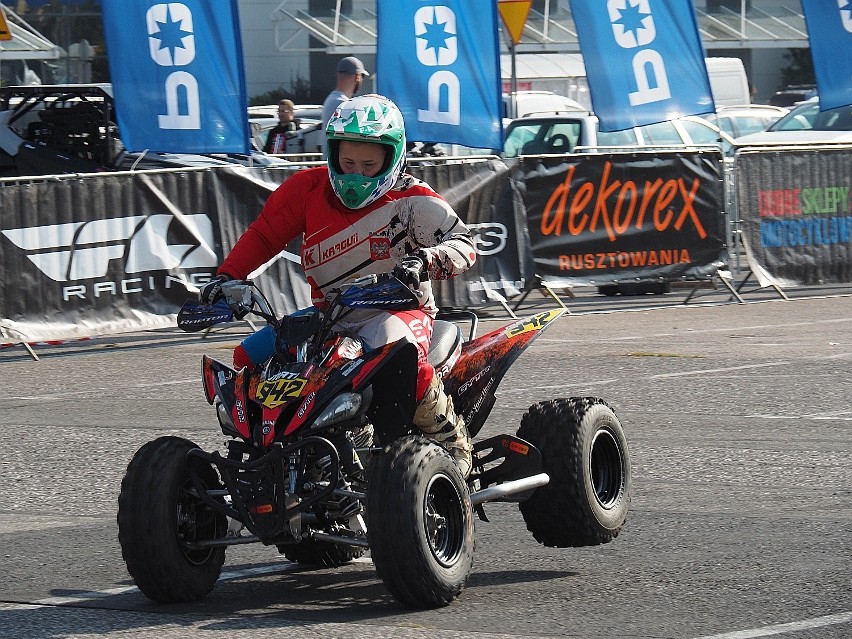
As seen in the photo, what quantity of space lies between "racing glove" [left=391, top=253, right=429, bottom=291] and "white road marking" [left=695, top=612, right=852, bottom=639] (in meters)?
1.53

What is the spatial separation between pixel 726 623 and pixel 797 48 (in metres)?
48.1

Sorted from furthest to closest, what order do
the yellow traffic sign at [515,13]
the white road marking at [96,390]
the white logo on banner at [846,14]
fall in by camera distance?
the yellow traffic sign at [515,13]
the white logo on banner at [846,14]
the white road marking at [96,390]

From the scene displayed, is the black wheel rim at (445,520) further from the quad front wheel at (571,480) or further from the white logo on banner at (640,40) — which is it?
the white logo on banner at (640,40)

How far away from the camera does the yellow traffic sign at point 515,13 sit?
80.3ft

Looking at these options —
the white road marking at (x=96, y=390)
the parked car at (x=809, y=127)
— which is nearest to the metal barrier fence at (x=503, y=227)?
the white road marking at (x=96, y=390)

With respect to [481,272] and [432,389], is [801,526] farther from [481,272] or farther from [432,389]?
[481,272]

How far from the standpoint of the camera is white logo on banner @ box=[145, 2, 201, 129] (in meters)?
14.0

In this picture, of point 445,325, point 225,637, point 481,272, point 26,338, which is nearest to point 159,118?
point 26,338

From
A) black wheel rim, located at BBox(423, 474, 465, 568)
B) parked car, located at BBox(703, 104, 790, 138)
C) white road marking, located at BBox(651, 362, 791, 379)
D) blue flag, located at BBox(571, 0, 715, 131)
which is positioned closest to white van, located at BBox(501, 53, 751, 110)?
parked car, located at BBox(703, 104, 790, 138)

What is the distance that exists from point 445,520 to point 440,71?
35.1 ft

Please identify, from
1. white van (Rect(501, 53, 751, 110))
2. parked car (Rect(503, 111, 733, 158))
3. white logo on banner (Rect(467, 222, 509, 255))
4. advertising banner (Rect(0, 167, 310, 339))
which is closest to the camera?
advertising banner (Rect(0, 167, 310, 339))

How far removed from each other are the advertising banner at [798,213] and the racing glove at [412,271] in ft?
38.1

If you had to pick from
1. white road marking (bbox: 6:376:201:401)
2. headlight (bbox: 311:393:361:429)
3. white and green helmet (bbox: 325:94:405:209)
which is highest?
white and green helmet (bbox: 325:94:405:209)

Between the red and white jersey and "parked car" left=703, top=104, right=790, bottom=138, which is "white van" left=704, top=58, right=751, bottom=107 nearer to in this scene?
"parked car" left=703, top=104, right=790, bottom=138
